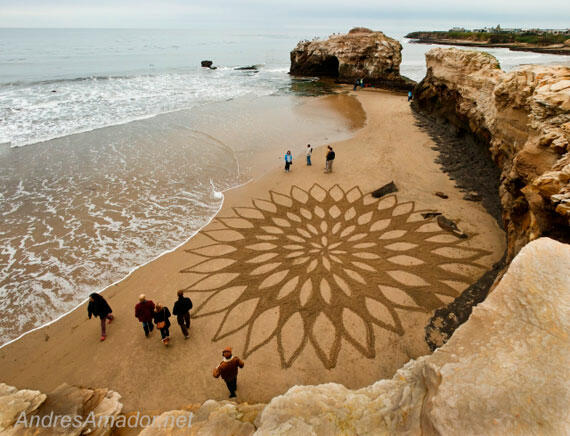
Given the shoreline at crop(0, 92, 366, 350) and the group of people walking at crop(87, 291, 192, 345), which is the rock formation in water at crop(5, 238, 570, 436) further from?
the shoreline at crop(0, 92, 366, 350)

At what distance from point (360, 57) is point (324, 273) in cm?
4610

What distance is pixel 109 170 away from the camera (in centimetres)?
1559

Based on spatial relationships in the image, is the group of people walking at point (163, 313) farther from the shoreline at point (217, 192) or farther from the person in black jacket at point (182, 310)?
the shoreline at point (217, 192)

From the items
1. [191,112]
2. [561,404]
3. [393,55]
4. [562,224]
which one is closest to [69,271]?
[561,404]

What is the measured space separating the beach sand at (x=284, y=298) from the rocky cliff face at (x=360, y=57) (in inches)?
1443

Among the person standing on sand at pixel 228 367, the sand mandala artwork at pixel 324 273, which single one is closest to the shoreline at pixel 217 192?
the sand mandala artwork at pixel 324 273

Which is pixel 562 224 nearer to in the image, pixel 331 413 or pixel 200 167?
pixel 331 413

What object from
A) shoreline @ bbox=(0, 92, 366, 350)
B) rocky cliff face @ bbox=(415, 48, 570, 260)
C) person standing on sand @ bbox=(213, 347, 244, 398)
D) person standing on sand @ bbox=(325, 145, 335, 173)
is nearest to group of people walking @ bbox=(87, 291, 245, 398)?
shoreline @ bbox=(0, 92, 366, 350)

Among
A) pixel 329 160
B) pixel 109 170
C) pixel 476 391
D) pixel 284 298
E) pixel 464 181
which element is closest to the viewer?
pixel 476 391

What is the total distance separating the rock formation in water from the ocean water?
5.19 metres

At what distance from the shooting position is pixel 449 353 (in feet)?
12.2

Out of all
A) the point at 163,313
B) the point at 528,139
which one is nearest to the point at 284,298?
the point at 163,313

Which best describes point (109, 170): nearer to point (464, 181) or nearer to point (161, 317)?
point (161, 317)

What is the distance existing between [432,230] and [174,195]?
35.7 ft
